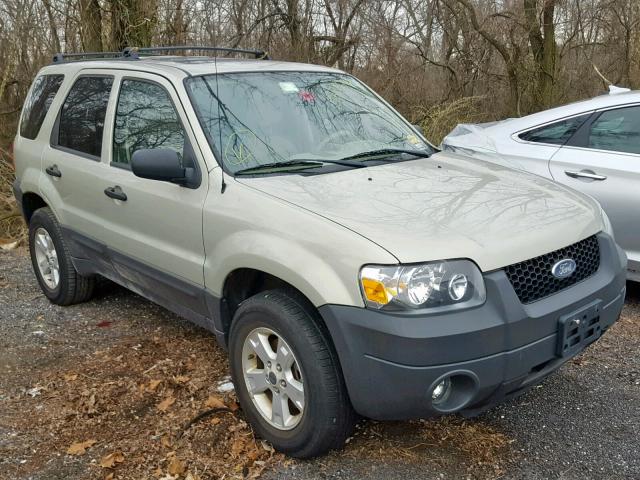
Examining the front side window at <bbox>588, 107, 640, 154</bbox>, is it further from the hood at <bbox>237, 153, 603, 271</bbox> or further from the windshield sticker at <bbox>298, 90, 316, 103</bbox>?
A: the windshield sticker at <bbox>298, 90, 316, 103</bbox>

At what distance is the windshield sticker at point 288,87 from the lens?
153 inches

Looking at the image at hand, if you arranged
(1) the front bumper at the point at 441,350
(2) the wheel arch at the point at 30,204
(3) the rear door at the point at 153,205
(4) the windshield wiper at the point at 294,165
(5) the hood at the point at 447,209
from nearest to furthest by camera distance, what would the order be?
(1) the front bumper at the point at 441,350
(5) the hood at the point at 447,209
(4) the windshield wiper at the point at 294,165
(3) the rear door at the point at 153,205
(2) the wheel arch at the point at 30,204

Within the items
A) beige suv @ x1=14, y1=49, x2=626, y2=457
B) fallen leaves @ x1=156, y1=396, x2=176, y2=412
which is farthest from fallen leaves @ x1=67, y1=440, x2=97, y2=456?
beige suv @ x1=14, y1=49, x2=626, y2=457

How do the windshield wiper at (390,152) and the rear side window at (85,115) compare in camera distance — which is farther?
the rear side window at (85,115)

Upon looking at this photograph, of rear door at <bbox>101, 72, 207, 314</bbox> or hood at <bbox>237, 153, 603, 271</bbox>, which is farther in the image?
rear door at <bbox>101, 72, 207, 314</bbox>

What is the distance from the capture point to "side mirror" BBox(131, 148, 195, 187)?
3242 mm

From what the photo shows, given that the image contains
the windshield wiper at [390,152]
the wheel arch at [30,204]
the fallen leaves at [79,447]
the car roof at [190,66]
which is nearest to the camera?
the fallen leaves at [79,447]

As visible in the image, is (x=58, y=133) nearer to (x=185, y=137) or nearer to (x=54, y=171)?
(x=54, y=171)

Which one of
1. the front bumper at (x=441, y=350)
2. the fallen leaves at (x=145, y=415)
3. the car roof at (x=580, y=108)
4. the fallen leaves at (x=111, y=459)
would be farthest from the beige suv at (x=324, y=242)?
the car roof at (x=580, y=108)

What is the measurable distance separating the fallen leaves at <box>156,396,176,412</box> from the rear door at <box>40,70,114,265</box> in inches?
44.4

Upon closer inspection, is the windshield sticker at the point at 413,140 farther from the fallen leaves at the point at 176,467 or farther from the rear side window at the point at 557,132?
the fallen leaves at the point at 176,467

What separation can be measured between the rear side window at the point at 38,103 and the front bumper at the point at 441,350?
3.35m

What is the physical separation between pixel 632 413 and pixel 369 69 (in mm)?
11334

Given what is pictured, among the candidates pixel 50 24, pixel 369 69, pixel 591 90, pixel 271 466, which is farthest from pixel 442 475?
pixel 591 90
